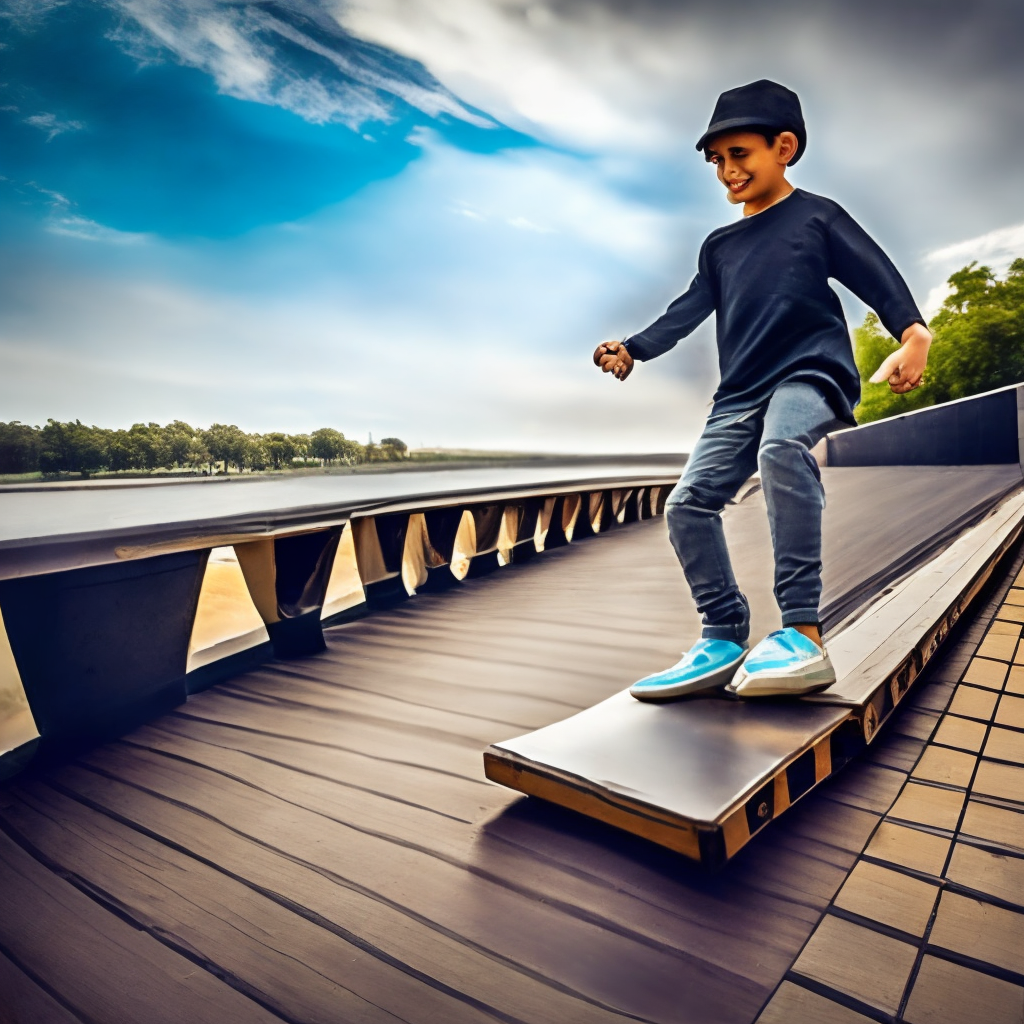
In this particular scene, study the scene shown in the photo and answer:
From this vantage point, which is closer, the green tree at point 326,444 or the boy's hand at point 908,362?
the boy's hand at point 908,362

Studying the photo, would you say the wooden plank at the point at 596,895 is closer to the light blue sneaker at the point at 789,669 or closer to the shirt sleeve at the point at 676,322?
the light blue sneaker at the point at 789,669

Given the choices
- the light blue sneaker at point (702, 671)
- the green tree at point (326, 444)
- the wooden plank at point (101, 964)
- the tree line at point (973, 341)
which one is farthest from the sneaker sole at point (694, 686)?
the tree line at point (973, 341)

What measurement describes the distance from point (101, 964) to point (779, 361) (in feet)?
4.85

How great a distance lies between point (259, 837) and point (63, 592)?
869 millimetres

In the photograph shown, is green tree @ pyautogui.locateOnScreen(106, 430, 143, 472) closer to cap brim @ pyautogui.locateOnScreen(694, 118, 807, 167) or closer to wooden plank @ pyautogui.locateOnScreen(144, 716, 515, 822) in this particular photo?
wooden plank @ pyautogui.locateOnScreen(144, 716, 515, 822)

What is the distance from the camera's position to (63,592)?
5.22ft

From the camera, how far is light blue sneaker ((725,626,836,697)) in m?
1.24

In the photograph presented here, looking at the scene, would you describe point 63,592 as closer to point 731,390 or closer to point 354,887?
point 354,887

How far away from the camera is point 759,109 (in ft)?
3.87

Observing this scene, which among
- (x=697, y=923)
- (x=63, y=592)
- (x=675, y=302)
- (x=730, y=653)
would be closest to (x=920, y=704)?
(x=730, y=653)

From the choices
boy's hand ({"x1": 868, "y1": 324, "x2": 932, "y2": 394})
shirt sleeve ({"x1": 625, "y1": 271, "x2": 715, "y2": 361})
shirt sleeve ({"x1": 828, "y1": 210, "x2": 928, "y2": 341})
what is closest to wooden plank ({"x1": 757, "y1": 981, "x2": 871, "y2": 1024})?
boy's hand ({"x1": 868, "y1": 324, "x2": 932, "y2": 394})

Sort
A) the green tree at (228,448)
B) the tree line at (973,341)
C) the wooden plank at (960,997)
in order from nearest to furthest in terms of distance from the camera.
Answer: the wooden plank at (960,997) → the green tree at (228,448) → the tree line at (973,341)

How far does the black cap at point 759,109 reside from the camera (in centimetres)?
118

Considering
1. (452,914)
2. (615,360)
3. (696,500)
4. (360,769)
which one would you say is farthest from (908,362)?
(360,769)
